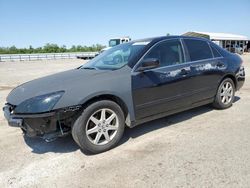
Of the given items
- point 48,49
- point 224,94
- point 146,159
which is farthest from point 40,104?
point 48,49

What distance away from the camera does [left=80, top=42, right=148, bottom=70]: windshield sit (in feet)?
13.0

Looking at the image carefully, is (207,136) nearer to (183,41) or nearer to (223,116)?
(223,116)

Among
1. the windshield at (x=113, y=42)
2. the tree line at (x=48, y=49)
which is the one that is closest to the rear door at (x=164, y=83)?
the windshield at (x=113, y=42)

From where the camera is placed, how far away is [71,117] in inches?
128

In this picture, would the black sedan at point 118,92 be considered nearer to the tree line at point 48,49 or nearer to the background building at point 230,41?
the background building at point 230,41

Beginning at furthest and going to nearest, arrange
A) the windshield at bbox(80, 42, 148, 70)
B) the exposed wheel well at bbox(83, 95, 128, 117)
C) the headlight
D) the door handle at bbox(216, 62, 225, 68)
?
the door handle at bbox(216, 62, 225, 68) < the windshield at bbox(80, 42, 148, 70) < the exposed wheel well at bbox(83, 95, 128, 117) < the headlight

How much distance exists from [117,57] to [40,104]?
172 cm

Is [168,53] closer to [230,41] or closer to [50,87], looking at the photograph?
[50,87]

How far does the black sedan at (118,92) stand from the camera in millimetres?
3184

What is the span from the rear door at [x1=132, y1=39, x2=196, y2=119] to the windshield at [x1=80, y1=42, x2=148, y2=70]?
0.26m

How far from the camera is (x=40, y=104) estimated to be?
10.2 feet

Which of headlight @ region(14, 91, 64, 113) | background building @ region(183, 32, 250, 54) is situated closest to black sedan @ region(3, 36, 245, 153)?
headlight @ region(14, 91, 64, 113)

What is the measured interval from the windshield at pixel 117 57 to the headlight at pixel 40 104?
3.65 ft

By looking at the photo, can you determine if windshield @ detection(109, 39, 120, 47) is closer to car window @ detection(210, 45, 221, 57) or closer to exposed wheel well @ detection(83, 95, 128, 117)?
car window @ detection(210, 45, 221, 57)
